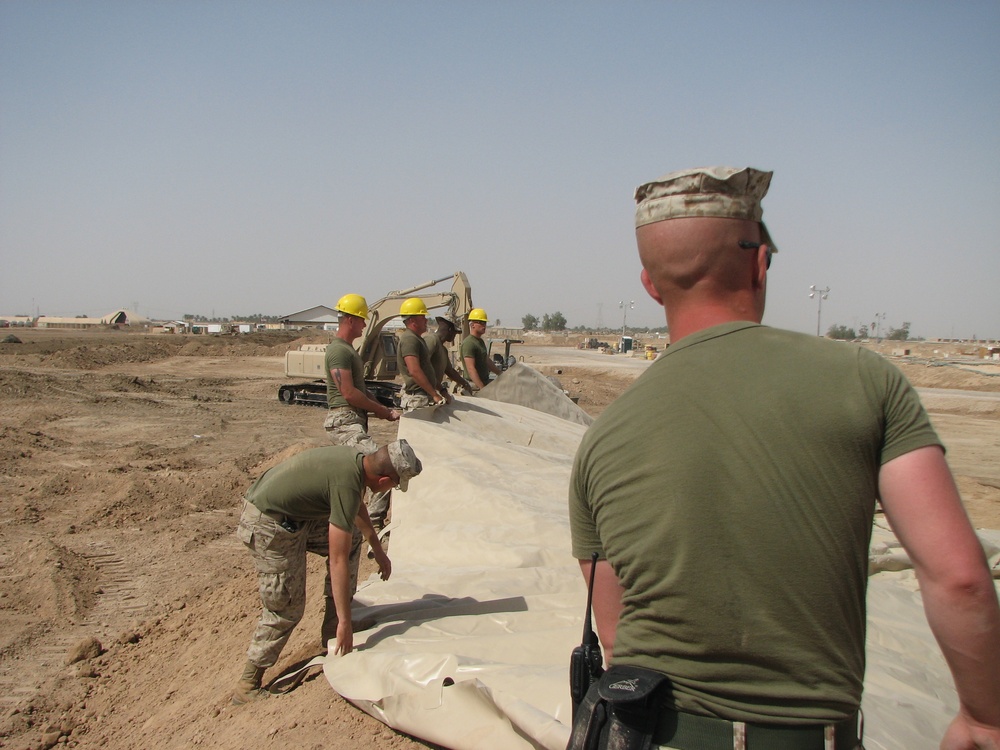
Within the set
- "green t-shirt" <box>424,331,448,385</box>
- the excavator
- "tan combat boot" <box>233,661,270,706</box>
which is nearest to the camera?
"tan combat boot" <box>233,661,270,706</box>

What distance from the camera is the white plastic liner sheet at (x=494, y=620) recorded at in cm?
239

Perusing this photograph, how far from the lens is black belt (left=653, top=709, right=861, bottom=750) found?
3.75ft

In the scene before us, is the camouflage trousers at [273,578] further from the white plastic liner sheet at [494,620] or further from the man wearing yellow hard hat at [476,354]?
the man wearing yellow hard hat at [476,354]

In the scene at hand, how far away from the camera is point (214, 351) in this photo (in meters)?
34.9

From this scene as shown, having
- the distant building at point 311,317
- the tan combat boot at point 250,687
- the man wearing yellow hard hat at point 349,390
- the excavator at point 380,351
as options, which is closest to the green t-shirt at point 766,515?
the tan combat boot at point 250,687

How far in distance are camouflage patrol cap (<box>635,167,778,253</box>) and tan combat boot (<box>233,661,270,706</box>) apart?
311cm

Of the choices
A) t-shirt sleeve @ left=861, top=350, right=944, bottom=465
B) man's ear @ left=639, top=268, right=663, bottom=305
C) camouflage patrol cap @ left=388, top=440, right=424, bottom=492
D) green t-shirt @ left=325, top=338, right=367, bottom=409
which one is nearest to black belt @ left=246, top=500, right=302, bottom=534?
camouflage patrol cap @ left=388, top=440, right=424, bottom=492

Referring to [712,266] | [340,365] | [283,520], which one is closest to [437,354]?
[340,365]

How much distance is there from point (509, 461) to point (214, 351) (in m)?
32.3

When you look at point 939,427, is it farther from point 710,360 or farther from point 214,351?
point 214,351

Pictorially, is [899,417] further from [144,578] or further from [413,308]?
[413,308]

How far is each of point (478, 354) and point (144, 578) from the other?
3804mm

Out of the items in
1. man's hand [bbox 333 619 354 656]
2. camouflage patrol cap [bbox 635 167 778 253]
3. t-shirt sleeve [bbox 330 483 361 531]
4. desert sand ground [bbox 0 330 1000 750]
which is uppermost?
camouflage patrol cap [bbox 635 167 778 253]

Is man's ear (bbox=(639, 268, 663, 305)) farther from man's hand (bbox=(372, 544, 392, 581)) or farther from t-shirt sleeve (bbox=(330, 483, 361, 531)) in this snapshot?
man's hand (bbox=(372, 544, 392, 581))
